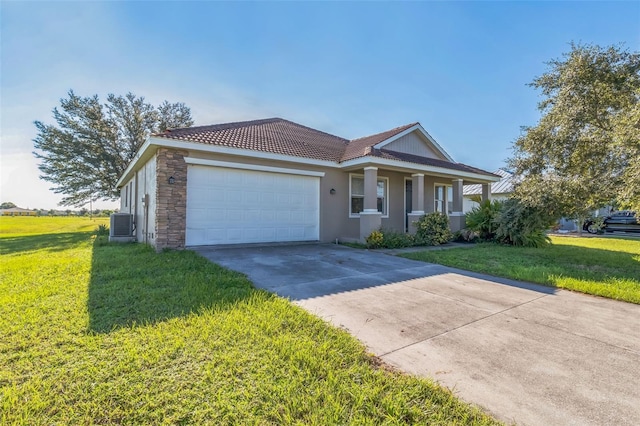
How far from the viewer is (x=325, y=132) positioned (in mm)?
15477

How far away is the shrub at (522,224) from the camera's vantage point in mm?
10516

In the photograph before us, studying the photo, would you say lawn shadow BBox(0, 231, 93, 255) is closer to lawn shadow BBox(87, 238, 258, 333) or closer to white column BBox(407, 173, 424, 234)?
lawn shadow BBox(87, 238, 258, 333)

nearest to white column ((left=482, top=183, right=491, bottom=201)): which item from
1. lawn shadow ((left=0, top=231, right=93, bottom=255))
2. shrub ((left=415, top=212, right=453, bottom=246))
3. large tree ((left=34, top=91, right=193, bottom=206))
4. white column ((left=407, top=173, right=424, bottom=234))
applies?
shrub ((left=415, top=212, right=453, bottom=246))

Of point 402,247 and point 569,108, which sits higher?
point 569,108

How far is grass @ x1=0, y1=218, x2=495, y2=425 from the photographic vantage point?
1950mm

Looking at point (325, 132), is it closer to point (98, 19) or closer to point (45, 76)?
point (98, 19)

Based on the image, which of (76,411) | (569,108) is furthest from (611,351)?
(569,108)

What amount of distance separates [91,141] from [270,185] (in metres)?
21.8

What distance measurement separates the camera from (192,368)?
2414 millimetres

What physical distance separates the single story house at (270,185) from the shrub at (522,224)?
6.56ft

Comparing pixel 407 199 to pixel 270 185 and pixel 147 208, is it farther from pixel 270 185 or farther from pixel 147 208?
pixel 147 208

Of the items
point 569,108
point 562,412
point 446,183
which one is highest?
point 569,108

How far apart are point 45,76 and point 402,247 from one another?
12798 millimetres

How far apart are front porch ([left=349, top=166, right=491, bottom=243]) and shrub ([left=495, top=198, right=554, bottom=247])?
77.9 inches
